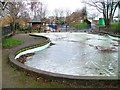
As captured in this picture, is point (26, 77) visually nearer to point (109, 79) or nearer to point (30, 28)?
point (109, 79)

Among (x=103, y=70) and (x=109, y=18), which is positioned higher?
(x=109, y=18)

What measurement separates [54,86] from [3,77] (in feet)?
5.84

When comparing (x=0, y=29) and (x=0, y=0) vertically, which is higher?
→ (x=0, y=0)

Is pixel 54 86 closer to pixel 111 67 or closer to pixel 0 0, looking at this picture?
pixel 111 67

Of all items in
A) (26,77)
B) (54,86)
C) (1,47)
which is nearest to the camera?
(54,86)

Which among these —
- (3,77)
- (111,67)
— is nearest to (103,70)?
(111,67)

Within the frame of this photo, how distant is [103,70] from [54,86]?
296cm

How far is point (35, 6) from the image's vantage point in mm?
45156

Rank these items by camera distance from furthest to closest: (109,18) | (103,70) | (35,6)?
(35,6) → (109,18) → (103,70)

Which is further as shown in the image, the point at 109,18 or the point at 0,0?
the point at 109,18

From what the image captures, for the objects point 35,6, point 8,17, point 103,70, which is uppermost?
point 35,6

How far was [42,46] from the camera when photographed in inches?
531

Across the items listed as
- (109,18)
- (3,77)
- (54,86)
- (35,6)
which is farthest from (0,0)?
(35,6)

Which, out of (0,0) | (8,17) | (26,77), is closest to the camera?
(26,77)
